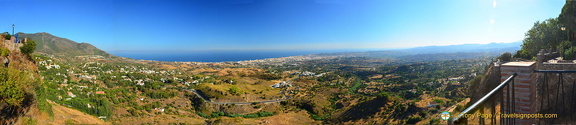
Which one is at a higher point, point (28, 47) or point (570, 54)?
point (28, 47)

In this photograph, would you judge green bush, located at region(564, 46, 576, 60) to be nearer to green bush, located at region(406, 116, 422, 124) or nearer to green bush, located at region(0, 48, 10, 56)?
green bush, located at region(406, 116, 422, 124)

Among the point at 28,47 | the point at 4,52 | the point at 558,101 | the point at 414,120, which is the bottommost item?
the point at 414,120

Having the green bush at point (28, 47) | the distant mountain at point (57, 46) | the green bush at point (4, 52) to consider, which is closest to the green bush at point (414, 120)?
the green bush at point (4, 52)

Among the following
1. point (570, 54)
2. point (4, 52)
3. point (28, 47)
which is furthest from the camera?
point (570, 54)

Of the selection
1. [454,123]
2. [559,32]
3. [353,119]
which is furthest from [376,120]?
[454,123]

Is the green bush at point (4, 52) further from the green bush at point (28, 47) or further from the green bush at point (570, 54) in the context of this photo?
the green bush at point (570, 54)

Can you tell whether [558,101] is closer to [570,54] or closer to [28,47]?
[570,54]

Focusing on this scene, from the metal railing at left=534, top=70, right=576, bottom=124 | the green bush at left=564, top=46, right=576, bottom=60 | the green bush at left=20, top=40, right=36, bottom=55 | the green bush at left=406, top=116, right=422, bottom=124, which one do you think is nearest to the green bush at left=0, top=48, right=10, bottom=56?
the green bush at left=20, top=40, right=36, bottom=55

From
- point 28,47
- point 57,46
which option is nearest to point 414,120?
point 28,47
